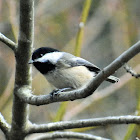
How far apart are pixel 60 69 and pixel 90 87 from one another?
0.72 meters

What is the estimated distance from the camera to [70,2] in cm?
405

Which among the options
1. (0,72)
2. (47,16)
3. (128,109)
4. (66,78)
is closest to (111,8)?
(47,16)

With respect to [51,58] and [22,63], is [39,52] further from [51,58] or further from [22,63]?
[22,63]

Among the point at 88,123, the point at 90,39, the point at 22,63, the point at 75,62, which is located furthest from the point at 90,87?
the point at 90,39

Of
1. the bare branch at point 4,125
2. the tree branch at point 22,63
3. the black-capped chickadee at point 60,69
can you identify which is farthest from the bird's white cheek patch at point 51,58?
the bare branch at point 4,125

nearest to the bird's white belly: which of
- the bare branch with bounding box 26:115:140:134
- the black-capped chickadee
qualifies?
the black-capped chickadee

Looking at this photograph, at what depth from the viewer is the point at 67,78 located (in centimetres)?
207

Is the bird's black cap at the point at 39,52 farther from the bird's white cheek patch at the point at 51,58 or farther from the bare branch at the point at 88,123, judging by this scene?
the bare branch at the point at 88,123

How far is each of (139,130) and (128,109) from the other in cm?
149

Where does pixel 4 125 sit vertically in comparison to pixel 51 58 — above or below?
below

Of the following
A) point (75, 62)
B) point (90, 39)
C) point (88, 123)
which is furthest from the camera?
point (90, 39)

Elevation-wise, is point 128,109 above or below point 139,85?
below

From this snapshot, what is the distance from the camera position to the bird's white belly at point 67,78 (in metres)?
2.06

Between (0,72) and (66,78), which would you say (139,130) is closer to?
(66,78)
